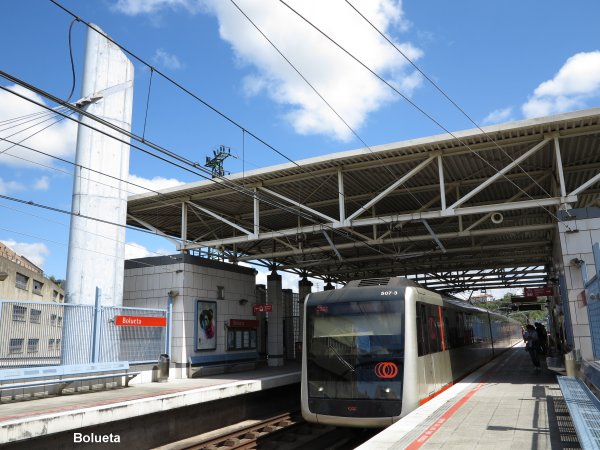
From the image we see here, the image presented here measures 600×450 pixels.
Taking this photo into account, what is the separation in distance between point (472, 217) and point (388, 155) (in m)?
7.78

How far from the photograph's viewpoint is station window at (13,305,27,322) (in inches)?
451

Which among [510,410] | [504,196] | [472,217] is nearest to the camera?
[510,410]

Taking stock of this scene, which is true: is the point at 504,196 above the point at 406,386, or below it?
above

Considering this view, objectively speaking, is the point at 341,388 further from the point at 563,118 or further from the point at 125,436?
the point at 563,118

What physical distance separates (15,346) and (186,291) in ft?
22.5

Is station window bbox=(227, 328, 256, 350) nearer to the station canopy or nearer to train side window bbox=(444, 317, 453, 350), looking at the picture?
the station canopy

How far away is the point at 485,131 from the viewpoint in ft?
44.4

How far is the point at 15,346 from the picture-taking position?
11.4 metres

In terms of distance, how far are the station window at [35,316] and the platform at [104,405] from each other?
5.80 ft

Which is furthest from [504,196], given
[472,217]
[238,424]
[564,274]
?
[238,424]

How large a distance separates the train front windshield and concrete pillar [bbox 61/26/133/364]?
319 inches

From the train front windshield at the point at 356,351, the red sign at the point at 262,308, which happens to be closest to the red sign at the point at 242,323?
the red sign at the point at 262,308

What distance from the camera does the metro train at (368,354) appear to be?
10.0 metres

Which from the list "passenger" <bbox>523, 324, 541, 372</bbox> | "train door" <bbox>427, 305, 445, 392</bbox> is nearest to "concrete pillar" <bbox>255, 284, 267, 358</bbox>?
"passenger" <bbox>523, 324, 541, 372</bbox>
